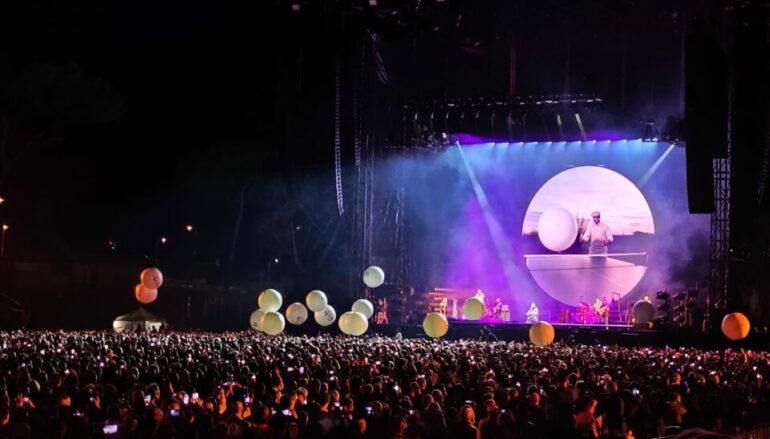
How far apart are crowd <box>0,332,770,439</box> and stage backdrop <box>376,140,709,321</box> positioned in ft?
43.2

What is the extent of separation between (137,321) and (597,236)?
1649 centimetres

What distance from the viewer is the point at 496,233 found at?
32.9 m

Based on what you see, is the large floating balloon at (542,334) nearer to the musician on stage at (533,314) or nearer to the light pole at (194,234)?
the musician on stage at (533,314)

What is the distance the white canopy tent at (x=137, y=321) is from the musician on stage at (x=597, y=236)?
1536cm

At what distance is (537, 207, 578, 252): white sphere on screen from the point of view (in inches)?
1204

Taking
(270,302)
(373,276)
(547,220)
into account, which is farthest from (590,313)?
(270,302)

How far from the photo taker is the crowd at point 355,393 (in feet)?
23.9

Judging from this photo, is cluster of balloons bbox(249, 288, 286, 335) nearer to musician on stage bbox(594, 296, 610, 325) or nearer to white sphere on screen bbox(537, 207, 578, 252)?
musician on stage bbox(594, 296, 610, 325)

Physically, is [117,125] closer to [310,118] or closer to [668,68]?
[310,118]

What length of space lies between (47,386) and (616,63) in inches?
832

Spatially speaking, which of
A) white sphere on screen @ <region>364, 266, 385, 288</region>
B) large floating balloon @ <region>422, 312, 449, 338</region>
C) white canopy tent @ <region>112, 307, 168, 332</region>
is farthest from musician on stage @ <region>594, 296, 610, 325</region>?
white canopy tent @ <region>112, 307, 168, 332</region>

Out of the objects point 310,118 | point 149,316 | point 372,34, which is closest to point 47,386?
point 372,34

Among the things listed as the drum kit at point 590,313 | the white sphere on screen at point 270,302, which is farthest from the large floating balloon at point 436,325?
the drum kit at point 590,313

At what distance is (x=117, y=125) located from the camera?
37.0m
